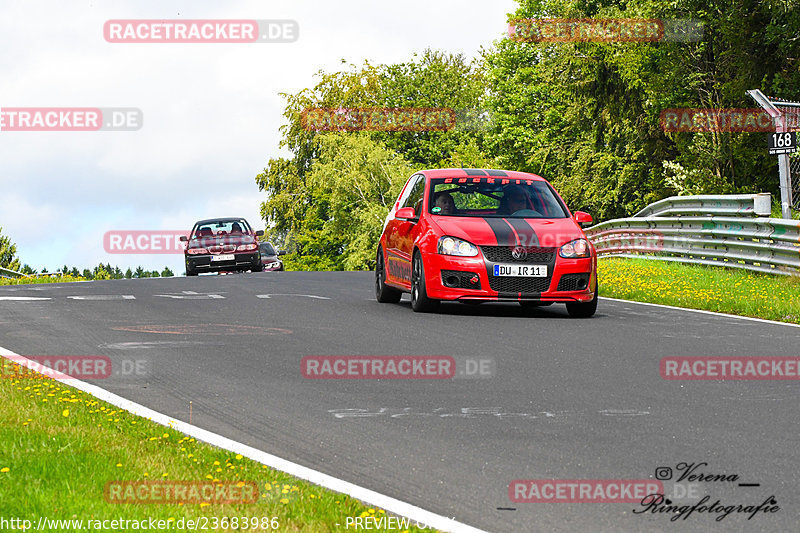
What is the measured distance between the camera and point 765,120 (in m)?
31.2

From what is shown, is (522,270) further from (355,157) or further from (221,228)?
(355,157)

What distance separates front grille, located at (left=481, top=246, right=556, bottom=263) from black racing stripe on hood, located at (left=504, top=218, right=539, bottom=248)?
3.0 inches

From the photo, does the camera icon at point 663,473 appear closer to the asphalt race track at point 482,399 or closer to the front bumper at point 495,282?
the asphalt race track at point 482,399

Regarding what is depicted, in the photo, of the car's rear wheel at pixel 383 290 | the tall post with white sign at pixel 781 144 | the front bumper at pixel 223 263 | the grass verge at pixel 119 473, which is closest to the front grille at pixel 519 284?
the car's rear wheel at pixel 383 290

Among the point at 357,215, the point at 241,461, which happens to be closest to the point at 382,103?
the point at 357,215

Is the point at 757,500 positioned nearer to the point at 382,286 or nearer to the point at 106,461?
the point at 106,461

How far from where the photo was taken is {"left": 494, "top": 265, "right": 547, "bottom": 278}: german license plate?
1358 centimetres

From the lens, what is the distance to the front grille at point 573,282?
45.0 feet

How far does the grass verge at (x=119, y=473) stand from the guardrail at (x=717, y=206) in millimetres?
14498

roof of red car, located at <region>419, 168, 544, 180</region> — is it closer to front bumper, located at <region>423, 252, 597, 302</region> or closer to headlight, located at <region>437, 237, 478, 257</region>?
headlight, located at <region>437, 237, 478, 257</region>

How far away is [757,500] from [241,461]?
2.55 meters

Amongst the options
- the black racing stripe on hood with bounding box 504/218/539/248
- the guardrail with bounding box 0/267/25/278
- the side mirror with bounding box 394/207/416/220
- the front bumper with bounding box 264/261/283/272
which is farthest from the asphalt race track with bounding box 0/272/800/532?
the front bumper with bounding box 264/261/283/272

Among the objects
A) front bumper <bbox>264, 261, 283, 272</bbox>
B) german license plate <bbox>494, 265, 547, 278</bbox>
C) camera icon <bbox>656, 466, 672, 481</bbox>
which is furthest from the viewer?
front bumper <bbox>264, 261, 283, 272</bbox>

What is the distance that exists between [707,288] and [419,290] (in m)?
5.65
